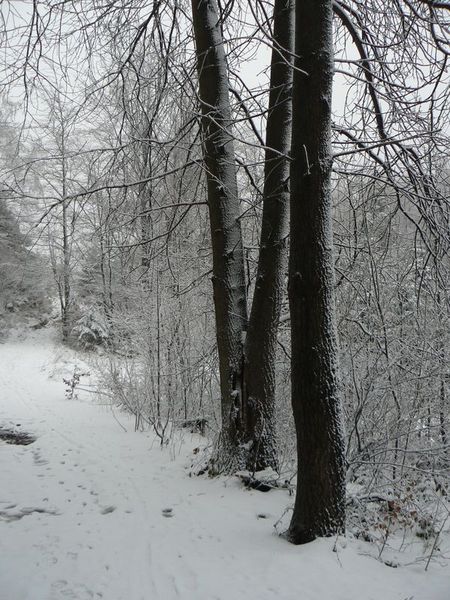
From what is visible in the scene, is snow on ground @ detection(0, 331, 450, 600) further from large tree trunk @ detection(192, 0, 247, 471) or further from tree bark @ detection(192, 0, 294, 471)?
large tree trunk @ detection(192, 0, 247, 471)

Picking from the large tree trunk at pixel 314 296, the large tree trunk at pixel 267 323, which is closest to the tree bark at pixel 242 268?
the large tree trunk at pixel 267 323

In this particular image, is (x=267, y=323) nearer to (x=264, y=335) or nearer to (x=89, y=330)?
(x=264, y=335)

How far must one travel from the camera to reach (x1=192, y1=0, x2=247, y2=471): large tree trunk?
416 cm

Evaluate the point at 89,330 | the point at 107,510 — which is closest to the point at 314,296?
the point at 107,510

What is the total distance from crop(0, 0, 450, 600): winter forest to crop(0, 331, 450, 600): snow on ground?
0.06ft

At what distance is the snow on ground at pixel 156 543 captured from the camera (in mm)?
2289

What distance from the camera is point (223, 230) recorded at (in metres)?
4.23

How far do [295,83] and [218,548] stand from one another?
325 cm

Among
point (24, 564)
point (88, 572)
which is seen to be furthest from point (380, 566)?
point (24, 564)

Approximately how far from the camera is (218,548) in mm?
2789

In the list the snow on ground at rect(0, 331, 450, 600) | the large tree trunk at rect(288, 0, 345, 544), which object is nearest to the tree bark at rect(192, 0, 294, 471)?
the snow on ground at rect(0, 331, 450, 600)

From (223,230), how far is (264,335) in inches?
46.2

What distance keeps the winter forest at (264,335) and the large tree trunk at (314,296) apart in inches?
0.5

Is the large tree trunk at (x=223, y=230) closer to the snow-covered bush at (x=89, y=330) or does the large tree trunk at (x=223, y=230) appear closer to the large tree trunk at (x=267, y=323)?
the large tree trunk at (x=267, y=323)
